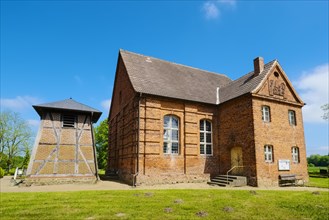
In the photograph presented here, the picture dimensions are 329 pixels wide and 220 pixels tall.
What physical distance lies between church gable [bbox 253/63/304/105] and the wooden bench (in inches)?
226

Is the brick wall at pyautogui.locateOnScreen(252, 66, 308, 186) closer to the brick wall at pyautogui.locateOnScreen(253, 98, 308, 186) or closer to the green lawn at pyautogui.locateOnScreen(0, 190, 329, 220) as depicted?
the brick wall at pyautogui.locateOnScreen(253, 98, 308, 186)

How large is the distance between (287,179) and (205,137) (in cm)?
640

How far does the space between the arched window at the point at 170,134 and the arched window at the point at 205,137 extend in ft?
7.48

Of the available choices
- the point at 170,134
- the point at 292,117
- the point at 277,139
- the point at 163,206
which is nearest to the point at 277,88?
the point at 292,117

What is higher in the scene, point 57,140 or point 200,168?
point 57,140

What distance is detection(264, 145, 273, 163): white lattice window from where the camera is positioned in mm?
15859

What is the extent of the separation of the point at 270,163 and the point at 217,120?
5196 millimetres

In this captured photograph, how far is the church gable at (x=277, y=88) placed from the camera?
1692 centimetres

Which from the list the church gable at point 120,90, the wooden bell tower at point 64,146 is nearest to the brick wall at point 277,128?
the church gable at point 120,90

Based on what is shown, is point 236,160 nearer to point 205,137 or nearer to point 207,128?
point 205,137

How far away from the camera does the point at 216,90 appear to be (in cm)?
2153

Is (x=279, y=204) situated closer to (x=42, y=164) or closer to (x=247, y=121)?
(x=247, y=121)

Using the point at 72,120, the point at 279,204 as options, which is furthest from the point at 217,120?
the point at 72,120

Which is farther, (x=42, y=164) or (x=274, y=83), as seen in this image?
(x=274, y=83)
